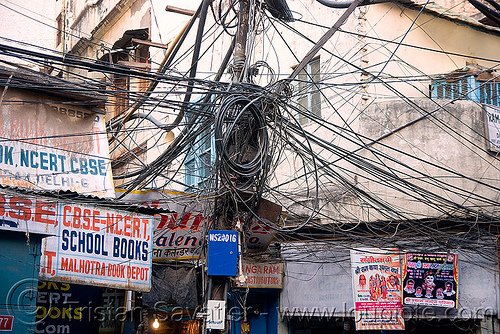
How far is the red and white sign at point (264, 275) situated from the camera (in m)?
12.1

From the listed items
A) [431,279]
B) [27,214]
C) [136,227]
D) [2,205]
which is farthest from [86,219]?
[431,279]

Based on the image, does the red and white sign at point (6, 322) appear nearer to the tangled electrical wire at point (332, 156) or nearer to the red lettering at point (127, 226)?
the red lettering at point (127, 226)

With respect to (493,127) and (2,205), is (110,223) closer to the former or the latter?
(2,205)

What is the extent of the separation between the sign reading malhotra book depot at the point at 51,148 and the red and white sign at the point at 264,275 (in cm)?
342

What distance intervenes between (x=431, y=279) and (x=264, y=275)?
3.34 meters

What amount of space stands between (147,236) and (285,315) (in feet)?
14.3

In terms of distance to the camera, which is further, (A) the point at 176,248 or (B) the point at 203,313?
(A) the point at 176,248

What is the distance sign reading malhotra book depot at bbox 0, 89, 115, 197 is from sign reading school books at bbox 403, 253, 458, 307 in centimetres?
535

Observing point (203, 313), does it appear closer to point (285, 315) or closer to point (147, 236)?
point (147, 236)

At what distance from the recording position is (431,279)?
34.4 feet

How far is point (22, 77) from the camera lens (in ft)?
31.0

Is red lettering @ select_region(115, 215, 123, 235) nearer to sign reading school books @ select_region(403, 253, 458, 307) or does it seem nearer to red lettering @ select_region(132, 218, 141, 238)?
red lettering @ select_region(132, 218, 141, 238)

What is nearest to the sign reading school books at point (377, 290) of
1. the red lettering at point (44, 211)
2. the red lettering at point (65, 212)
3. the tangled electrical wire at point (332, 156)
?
the tangled electrical wire at point (332, 156)

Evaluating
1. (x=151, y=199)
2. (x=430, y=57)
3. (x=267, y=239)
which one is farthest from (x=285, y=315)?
(x=430, y=57)
